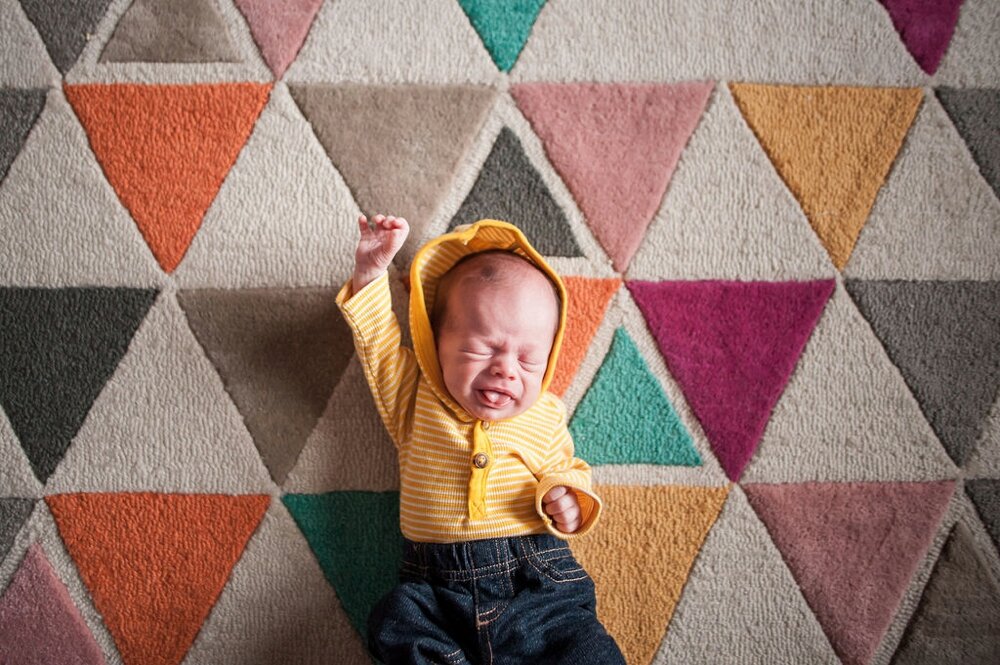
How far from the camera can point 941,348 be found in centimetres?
94

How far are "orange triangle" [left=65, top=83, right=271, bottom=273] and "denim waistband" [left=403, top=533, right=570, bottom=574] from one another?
54 centimetres

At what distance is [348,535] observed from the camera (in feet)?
3.01

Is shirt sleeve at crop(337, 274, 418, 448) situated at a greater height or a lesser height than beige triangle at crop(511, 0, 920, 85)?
lesser

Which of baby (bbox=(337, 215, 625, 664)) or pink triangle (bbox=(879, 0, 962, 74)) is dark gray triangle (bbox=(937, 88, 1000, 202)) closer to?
pink triangle (bbox=(879, 0, 962, 74))

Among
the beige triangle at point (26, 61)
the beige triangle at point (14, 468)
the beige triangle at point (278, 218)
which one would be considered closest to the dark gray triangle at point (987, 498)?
the beige triangle at point (278, 218)

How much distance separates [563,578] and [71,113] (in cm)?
90

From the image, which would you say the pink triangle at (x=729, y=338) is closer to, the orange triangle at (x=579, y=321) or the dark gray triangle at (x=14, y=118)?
the orange triangle at (x=579, y=321)

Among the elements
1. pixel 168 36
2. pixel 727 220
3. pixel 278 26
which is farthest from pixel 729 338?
pixel 168 36

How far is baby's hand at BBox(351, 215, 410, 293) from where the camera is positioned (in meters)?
0.82

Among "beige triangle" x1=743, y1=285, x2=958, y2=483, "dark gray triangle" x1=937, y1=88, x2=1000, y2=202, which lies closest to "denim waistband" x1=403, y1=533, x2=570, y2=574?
"beige triangle" x1=743, y1=285, x2=958, y2=483

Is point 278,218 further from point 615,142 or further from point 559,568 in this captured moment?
point 559,568

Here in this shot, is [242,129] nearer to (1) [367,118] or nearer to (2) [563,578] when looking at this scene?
(1) [367,118]

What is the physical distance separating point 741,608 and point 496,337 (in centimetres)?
51

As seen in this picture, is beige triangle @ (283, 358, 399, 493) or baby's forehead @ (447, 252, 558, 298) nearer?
baby's forehead @ (447, 252, 558, 298)
